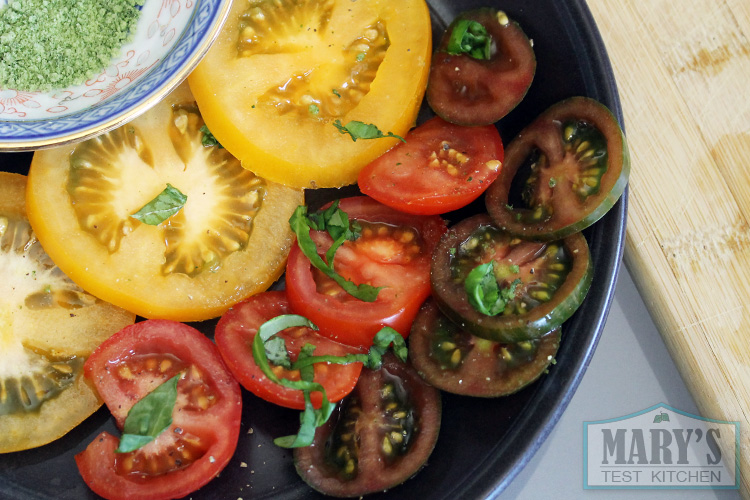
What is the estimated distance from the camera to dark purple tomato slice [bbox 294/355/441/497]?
1.51 m

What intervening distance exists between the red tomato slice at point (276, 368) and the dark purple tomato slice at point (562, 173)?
519mm

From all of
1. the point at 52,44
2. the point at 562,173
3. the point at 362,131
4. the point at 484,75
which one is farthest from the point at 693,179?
the point at 52,44

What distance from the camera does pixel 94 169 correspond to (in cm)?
169

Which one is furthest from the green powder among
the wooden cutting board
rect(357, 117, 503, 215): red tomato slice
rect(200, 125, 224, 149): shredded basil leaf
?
the wooden cutting board

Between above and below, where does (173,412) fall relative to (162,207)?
below

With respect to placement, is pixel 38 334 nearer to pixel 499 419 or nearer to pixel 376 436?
pixel 376 436

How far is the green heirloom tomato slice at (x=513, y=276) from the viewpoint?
1447 millimetres

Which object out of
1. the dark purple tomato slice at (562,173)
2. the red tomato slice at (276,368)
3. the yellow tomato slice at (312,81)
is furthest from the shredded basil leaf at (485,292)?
the yellow tomato slice at (312,81)

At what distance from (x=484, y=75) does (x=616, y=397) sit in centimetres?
107

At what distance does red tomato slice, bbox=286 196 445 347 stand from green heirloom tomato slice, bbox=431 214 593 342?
88mm

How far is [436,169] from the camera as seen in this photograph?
1.61m

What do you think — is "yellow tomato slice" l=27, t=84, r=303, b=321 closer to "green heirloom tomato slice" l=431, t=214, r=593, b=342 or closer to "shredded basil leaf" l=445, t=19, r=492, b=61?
"green heirloom tomato slice" l=431, t=214, r=593, b=342

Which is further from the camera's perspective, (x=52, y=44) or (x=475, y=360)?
(x=52, y=44)

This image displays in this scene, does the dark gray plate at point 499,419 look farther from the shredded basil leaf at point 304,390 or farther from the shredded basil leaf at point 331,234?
the shredded basil leaf at point 331,234
